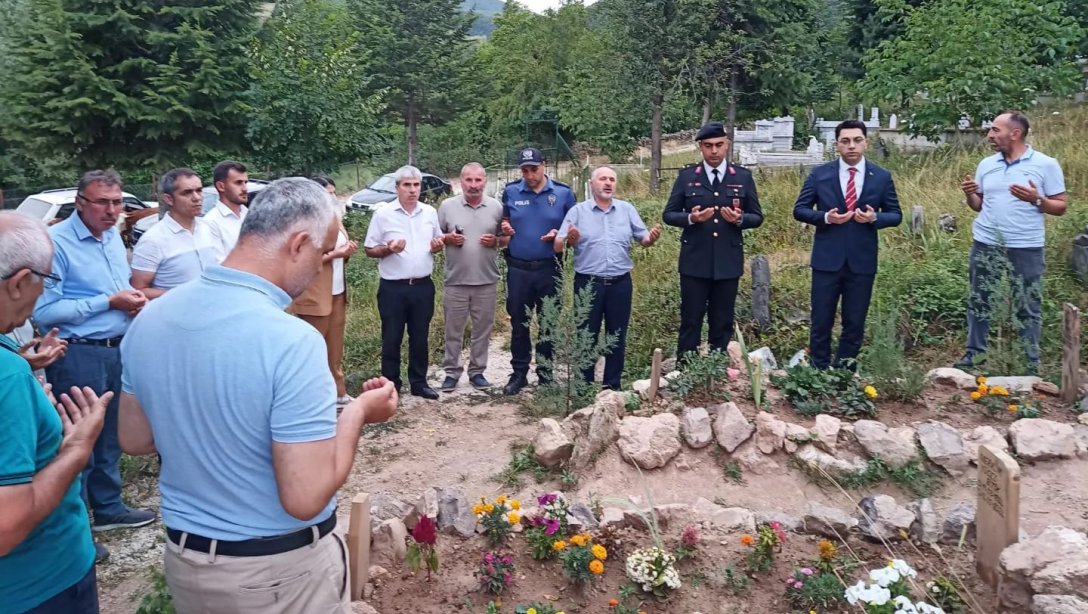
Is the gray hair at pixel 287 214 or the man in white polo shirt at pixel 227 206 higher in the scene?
the gray hair at pixel 287 214

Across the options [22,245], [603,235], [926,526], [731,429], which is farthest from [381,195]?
[22,245]

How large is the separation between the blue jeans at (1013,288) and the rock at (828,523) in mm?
2654

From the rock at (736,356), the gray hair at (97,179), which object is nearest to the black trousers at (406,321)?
the gray hair at (97,179)

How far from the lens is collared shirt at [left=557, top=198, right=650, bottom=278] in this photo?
6051 mm

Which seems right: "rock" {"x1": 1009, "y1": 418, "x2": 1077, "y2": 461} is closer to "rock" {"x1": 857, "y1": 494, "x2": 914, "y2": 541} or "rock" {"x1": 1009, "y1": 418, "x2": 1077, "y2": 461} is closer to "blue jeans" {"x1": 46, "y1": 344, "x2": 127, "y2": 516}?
"rock" {"x1": 857, "y1": 494, "x2": 914, "y2": 541}

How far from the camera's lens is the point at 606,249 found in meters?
6.04

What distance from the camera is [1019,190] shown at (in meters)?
5.73

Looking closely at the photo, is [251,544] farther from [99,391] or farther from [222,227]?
[222,227]

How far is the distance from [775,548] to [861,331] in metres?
2.88

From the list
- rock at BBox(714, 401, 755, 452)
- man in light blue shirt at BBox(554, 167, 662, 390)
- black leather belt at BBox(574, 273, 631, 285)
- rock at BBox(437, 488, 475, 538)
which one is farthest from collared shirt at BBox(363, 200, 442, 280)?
rock at BBox(437, 488, 475, 538)

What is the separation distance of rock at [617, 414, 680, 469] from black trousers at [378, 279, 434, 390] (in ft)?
7.11

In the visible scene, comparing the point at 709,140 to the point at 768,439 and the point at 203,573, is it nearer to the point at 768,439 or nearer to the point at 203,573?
the point at 768,439

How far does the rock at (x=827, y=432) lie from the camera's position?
15.2ft

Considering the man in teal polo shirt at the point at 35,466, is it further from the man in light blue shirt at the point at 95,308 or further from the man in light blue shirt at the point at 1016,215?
the man in light blue shirt at the point at 1016,215
